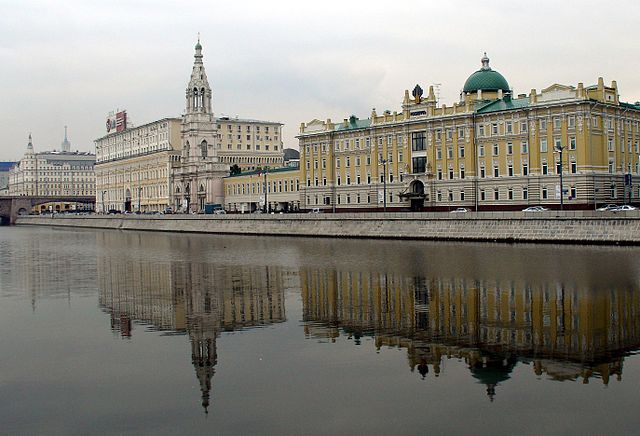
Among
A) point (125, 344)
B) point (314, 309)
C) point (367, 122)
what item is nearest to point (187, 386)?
point (125, 344)

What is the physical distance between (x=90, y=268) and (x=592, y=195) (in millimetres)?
56674

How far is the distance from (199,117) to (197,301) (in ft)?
406

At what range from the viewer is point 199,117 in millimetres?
158875

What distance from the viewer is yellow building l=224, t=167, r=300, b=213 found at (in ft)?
440

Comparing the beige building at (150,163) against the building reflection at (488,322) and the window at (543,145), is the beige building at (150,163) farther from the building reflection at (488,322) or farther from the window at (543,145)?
the building reflection at (488,322)

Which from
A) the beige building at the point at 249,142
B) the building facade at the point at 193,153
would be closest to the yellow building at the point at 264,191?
the building facade at the point at 193,153

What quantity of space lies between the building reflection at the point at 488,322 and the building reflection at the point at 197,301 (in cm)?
255

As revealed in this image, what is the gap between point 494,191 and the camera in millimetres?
97312

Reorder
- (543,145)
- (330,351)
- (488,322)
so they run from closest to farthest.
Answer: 1. (330,351)
2. (488,322)
3. (543,145)

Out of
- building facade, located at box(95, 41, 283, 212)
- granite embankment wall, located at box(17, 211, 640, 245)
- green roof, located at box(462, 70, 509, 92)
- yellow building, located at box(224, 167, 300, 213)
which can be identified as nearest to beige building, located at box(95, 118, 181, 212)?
building facade, located at box(95, 41, 283, 212)

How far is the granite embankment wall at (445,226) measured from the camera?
65188mm

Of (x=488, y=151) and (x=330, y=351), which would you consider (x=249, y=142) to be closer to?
(x=488, y=151)

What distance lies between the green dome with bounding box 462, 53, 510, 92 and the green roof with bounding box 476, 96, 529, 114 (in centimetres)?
327

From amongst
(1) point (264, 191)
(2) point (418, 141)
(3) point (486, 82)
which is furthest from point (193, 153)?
(3) point (486, 82)
